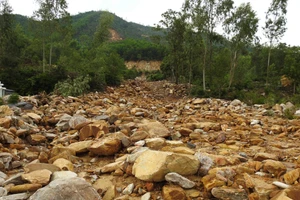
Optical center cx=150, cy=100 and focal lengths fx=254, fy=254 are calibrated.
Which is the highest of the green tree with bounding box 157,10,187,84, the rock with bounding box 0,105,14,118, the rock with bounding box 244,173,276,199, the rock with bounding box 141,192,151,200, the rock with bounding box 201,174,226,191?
the green tree with bounding box 157,10,187,84

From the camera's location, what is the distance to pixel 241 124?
20.5ft

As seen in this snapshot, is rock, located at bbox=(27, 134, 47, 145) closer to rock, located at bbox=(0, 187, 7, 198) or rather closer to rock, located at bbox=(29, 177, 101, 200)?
rock, located at bbox=(0, 187, 7, 198)

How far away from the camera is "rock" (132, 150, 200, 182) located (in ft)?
9.14

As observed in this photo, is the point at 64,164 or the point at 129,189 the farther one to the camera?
the point at 64,164

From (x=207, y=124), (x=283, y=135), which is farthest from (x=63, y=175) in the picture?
(x=283, y=135)

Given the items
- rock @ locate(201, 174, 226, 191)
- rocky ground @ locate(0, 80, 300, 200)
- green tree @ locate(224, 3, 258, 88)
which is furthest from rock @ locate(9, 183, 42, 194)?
green tree @ locate(224, 3, 258, 88)

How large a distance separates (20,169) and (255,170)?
10.2ft

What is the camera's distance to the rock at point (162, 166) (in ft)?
9.14

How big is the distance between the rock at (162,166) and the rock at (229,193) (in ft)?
1.49

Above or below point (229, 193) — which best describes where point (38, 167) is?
below

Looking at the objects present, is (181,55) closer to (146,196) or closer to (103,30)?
(103,30)

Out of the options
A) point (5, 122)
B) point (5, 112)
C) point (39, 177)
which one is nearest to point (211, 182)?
point (39, 177)

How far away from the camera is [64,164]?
137 inches

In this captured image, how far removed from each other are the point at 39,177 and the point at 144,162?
1.17m
